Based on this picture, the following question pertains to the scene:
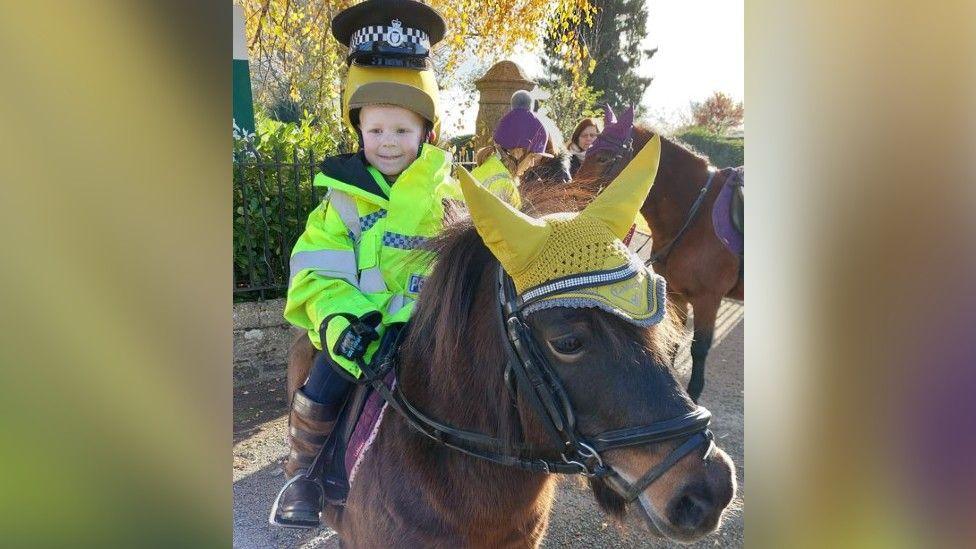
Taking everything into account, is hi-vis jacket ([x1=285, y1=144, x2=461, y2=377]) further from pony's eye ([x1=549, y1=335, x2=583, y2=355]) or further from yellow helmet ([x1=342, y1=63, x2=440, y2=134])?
pony's eye ([x1=549, y1=335, x2=583, y2=355])

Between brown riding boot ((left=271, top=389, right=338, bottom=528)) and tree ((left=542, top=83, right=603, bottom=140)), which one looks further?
tree ((left=542, top=83, right=603, bottom=140))

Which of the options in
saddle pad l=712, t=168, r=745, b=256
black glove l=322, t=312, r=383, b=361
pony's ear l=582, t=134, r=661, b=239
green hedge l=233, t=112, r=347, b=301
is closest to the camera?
pony's ear l=582, t=134, r=661, b=239

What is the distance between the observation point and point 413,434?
6.07ft

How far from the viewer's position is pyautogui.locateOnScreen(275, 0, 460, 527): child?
2.05 m

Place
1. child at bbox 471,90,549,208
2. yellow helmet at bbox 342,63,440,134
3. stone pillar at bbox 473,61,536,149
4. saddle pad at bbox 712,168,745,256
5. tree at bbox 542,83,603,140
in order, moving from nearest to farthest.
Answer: yellow helmet at bbox 342,63,440,134
child at bbox 471,90,549,208
saddle pad at bbox 712,168,745,256
stone pillar at bbox 473,61,536,149
tree at bbox 542,83,603,140

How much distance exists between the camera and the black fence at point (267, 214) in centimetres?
612

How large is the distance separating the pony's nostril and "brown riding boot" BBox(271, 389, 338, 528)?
1.24m

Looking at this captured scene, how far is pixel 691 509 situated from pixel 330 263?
131 cm

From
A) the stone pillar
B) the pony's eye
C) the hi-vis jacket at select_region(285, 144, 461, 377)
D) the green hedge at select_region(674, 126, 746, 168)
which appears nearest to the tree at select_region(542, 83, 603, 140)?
the green hedge at select_region(674, 126, 746, 168)

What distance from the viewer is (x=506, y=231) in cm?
145

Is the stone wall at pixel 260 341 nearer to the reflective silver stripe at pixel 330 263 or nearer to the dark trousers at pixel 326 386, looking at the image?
the dark trousers at pixel 326 386
